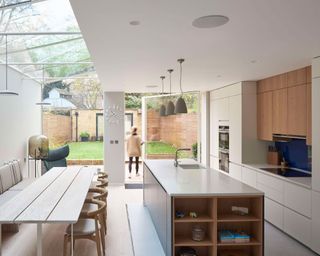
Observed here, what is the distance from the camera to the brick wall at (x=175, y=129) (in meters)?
8.41

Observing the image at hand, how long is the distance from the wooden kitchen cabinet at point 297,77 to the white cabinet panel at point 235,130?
1306 millimetres

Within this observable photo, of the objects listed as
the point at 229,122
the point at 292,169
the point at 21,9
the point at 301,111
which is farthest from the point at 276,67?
the point at 21,9

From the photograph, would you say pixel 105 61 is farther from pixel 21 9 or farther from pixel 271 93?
pixel 271 93

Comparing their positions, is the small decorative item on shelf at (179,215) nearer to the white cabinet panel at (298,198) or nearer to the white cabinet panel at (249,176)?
the white cabinet panel at (298,198)

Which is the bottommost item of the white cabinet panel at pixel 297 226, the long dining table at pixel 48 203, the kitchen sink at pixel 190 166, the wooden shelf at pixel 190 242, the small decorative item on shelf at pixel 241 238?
the white cabinet panel at pixel 297 226

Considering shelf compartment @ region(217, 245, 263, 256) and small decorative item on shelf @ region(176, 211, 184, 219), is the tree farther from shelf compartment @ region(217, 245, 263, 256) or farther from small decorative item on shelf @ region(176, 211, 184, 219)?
shelf compartment @ region(217, 245, 263, 256)

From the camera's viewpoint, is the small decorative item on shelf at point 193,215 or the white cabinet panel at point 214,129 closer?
the small decorative item on shelf at point 193,215

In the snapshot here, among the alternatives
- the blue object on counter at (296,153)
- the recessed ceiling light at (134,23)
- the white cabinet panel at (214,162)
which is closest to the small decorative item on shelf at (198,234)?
the recessed ceiling light at (134,23)

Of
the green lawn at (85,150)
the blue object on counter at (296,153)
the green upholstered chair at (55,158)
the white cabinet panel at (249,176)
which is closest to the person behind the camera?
the blue object on counter at (296,153)

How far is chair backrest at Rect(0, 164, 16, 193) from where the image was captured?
4899 mm

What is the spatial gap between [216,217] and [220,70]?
8.50ft

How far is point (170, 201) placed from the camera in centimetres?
290

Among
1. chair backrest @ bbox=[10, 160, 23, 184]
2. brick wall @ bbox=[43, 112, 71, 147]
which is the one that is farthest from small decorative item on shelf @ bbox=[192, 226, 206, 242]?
brick wall @ bbox=[43, 112, 71, 147]

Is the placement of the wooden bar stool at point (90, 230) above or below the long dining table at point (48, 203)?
below
